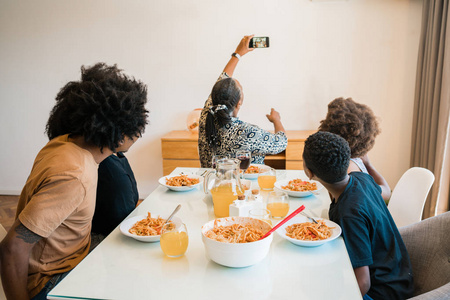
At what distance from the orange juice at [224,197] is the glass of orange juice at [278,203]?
0.13 metres

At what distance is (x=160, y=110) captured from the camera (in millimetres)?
3855

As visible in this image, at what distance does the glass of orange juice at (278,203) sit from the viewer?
1.45 m

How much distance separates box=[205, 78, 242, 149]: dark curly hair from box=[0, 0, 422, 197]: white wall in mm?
1564

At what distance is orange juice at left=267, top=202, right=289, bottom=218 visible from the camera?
1456 mm

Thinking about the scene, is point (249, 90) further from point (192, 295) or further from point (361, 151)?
point (192, 295)

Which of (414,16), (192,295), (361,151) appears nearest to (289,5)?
(414,16)

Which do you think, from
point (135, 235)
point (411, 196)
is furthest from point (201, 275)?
point (411, 196)

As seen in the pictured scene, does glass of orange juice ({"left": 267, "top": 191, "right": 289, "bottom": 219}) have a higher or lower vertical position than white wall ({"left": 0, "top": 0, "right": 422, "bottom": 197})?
lower

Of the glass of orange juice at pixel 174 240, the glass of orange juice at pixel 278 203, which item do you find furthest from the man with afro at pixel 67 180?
the glass of orange juice at pixel 278 203

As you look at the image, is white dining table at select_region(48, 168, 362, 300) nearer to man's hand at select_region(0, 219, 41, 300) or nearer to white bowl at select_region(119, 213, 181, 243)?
white bowl at select_region(119, 213, 181, 243)

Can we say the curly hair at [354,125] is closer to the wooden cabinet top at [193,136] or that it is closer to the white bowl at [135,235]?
the white bowl at [135,235]

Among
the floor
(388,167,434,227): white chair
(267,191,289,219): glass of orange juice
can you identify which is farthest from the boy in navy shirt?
the floor

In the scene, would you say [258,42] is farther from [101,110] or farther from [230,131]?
[101,110]

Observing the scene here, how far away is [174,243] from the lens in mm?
1133
